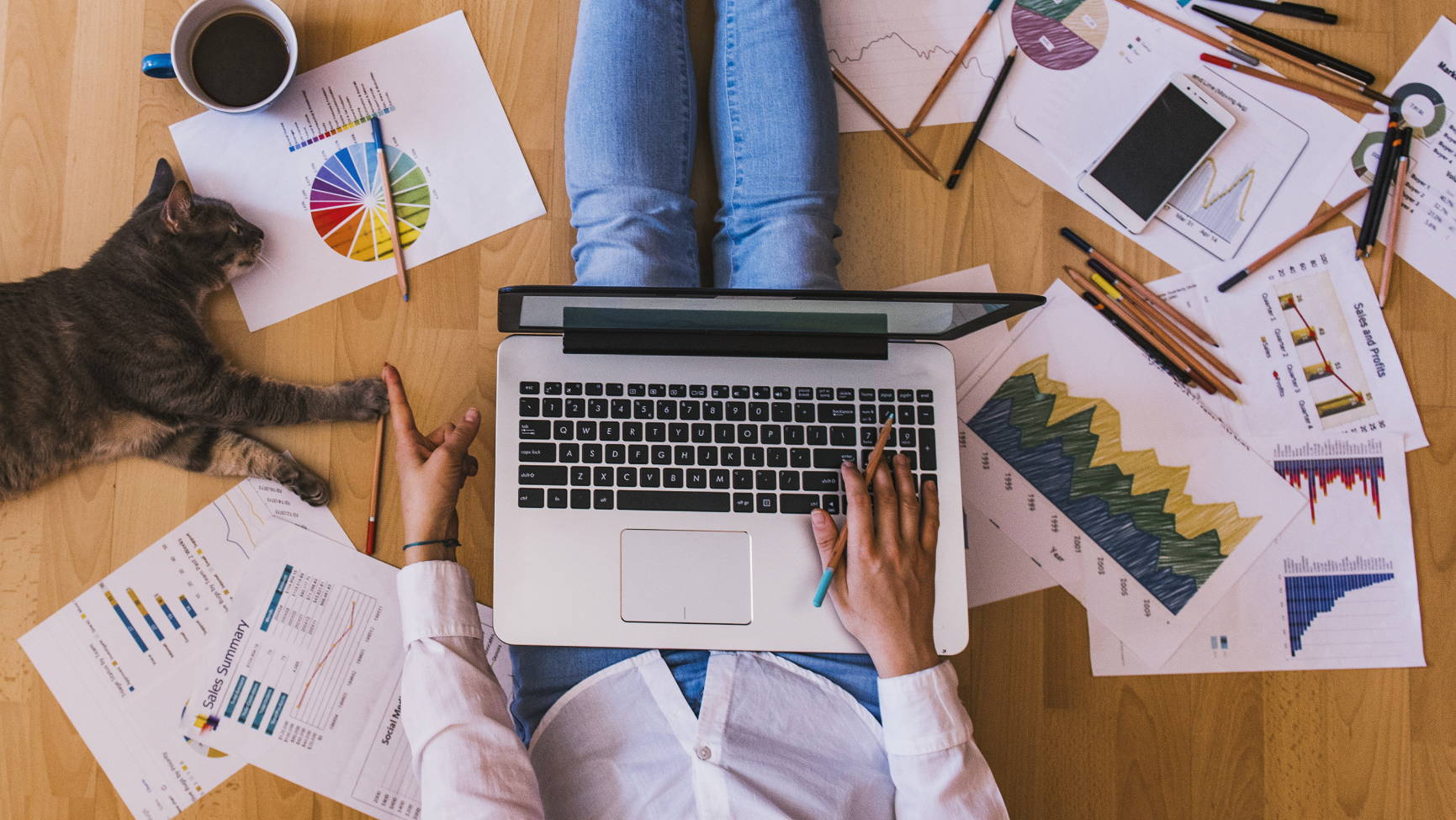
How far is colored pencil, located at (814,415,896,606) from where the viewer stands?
73cm

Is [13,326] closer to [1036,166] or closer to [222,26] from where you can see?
[222,26]

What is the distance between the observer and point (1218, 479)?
917 mm

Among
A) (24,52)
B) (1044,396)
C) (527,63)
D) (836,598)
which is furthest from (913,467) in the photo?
(24,52)

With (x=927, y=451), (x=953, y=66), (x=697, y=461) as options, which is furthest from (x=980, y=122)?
(x=697, y=461)

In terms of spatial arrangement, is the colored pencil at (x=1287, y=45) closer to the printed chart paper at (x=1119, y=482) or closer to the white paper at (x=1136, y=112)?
the white paper at (x=1136, y=112)

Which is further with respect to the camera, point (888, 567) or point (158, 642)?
point (158, 642)

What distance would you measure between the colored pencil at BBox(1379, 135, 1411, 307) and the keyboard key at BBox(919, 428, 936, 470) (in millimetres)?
595

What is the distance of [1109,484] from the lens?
910mm

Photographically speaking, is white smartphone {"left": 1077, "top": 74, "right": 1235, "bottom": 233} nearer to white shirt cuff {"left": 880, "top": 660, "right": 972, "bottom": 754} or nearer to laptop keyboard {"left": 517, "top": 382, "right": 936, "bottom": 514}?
laptop keyboard {"left": 517, "top": 382, "right": 936, "bottom": 514}

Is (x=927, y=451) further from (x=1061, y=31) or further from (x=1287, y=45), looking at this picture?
(x=1287, y=45)

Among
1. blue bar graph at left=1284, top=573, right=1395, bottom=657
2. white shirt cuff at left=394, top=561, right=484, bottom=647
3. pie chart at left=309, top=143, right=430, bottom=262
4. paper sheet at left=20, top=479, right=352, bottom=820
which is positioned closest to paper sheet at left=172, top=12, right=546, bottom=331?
pie chart at left=309, top=143, right=430, bottom=262

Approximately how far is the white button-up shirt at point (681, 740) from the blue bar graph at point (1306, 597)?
1.45ft

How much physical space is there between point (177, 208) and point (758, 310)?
23.9 inches

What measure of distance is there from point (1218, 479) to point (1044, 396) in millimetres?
213
